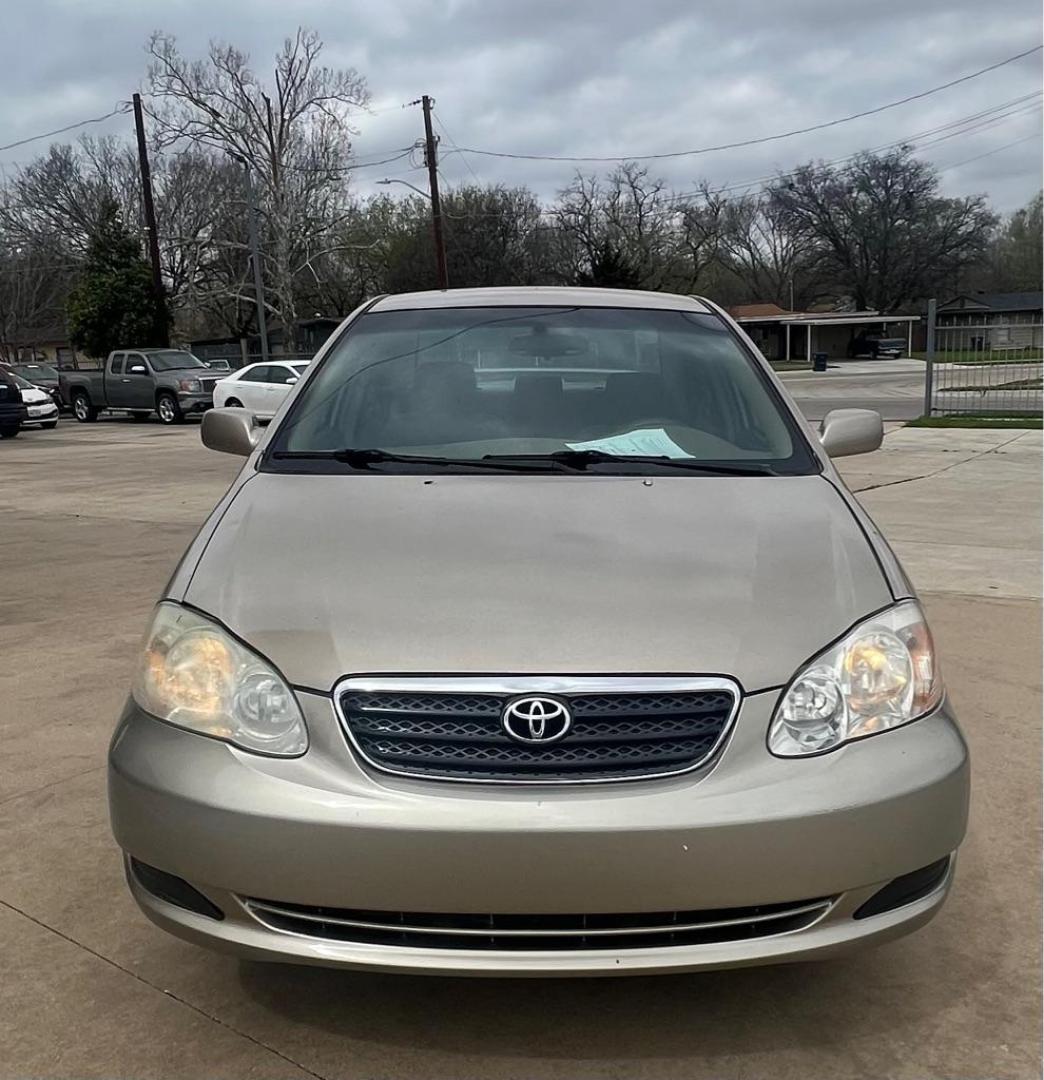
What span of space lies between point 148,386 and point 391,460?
24620mm

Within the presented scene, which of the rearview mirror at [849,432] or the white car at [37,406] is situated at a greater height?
the rearview mirror at [849,432]

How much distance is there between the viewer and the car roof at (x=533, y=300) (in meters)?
3.81

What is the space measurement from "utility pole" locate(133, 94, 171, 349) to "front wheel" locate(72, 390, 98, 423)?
697 centimetres

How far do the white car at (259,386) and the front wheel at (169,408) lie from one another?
2.38 metres

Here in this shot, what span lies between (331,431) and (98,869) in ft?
4.78

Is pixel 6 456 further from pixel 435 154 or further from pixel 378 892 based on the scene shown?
pixel 435 154

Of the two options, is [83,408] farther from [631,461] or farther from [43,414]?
[631,461]

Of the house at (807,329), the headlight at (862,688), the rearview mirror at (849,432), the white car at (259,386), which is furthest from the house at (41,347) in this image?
the headlight at (862,688)

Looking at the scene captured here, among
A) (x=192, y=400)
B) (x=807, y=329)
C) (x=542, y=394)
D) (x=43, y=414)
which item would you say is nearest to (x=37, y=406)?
(x=43, y=414)

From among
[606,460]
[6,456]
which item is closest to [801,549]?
[606,460]

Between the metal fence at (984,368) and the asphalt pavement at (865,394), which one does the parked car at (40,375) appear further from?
the metal fence at (984,368)

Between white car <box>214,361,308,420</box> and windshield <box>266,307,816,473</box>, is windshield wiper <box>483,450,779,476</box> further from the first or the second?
white car <box>214,361,308,420</box>

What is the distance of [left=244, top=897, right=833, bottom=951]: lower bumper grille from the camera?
6.48 feet

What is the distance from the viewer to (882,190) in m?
73.4
